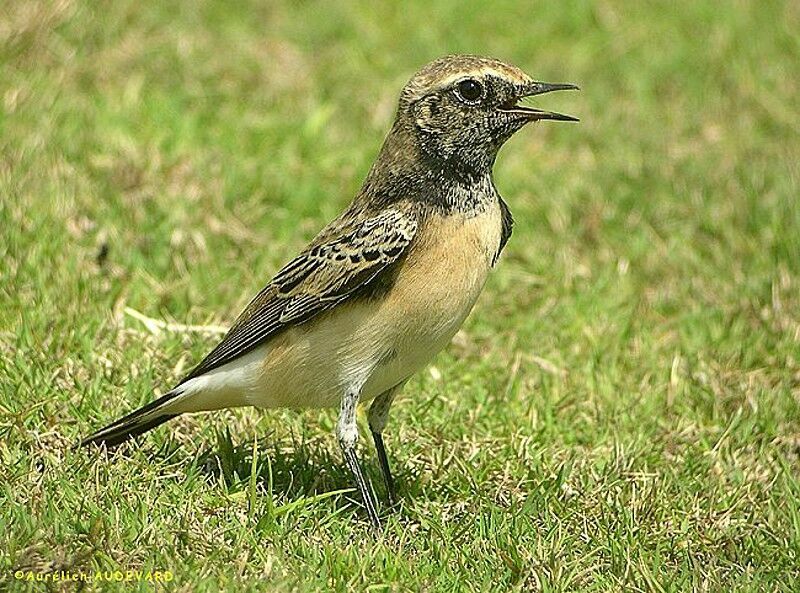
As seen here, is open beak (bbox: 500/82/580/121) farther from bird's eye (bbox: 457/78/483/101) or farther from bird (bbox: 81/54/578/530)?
bird's eye (bbox: 457/78/483/101)

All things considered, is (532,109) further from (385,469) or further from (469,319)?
(469,319)

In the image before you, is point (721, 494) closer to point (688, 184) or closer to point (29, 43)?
point (688, 184)

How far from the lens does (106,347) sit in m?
7.07

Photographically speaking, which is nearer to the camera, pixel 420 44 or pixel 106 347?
pixel 106 347

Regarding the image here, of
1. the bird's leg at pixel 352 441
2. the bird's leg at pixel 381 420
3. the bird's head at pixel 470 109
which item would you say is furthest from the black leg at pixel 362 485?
the bird's head at pixel 470 109

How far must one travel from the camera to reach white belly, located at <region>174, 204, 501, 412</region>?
5.89m

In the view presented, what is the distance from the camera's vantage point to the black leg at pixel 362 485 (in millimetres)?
6027

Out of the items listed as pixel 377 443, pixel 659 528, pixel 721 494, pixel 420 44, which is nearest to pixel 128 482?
pixel 377 443

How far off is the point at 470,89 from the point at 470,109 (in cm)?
9

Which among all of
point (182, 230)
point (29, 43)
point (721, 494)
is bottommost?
point (721, 494)

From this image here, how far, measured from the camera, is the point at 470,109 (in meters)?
6.05

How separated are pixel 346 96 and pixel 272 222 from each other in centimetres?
211

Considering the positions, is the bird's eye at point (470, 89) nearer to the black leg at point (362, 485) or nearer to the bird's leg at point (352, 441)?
the bird's leg at point (352, 441)

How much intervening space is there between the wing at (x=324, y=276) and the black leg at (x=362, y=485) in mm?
648
